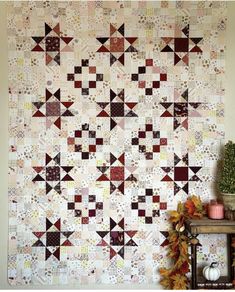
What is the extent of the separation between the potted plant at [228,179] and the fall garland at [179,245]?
0.20 meters

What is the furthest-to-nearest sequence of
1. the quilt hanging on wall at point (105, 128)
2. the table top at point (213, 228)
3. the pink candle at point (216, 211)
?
1. the quilt hanging on wall at point (105, 128)
2. the pink candle at point (216, 211)
3. the table top at point (213, 228)

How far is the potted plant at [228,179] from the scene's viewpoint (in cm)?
295

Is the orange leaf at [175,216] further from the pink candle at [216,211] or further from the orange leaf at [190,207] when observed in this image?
the pink candle at [216,211]

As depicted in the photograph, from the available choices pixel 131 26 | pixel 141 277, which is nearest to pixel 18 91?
pixel 131 26

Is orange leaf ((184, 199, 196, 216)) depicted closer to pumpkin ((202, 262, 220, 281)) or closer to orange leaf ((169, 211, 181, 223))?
orange leaf ((169, 211, 181, 223))

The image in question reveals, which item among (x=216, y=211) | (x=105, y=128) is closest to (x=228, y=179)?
(x=216, y=211)

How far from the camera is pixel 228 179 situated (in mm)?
2953

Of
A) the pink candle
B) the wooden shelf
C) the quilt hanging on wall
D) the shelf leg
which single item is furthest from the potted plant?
the wooden shelf

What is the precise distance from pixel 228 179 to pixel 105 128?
0.92m

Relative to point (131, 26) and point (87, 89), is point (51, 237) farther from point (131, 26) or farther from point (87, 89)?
point (131, 26)

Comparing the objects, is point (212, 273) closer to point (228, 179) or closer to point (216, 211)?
point (216, 211)

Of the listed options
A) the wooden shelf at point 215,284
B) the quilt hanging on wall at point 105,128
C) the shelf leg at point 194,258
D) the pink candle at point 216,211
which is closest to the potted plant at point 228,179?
the pink candle at point 216,211

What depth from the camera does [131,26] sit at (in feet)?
10.3

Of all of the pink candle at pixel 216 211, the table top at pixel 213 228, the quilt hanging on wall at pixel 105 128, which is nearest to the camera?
the table top at pixel 213 228
